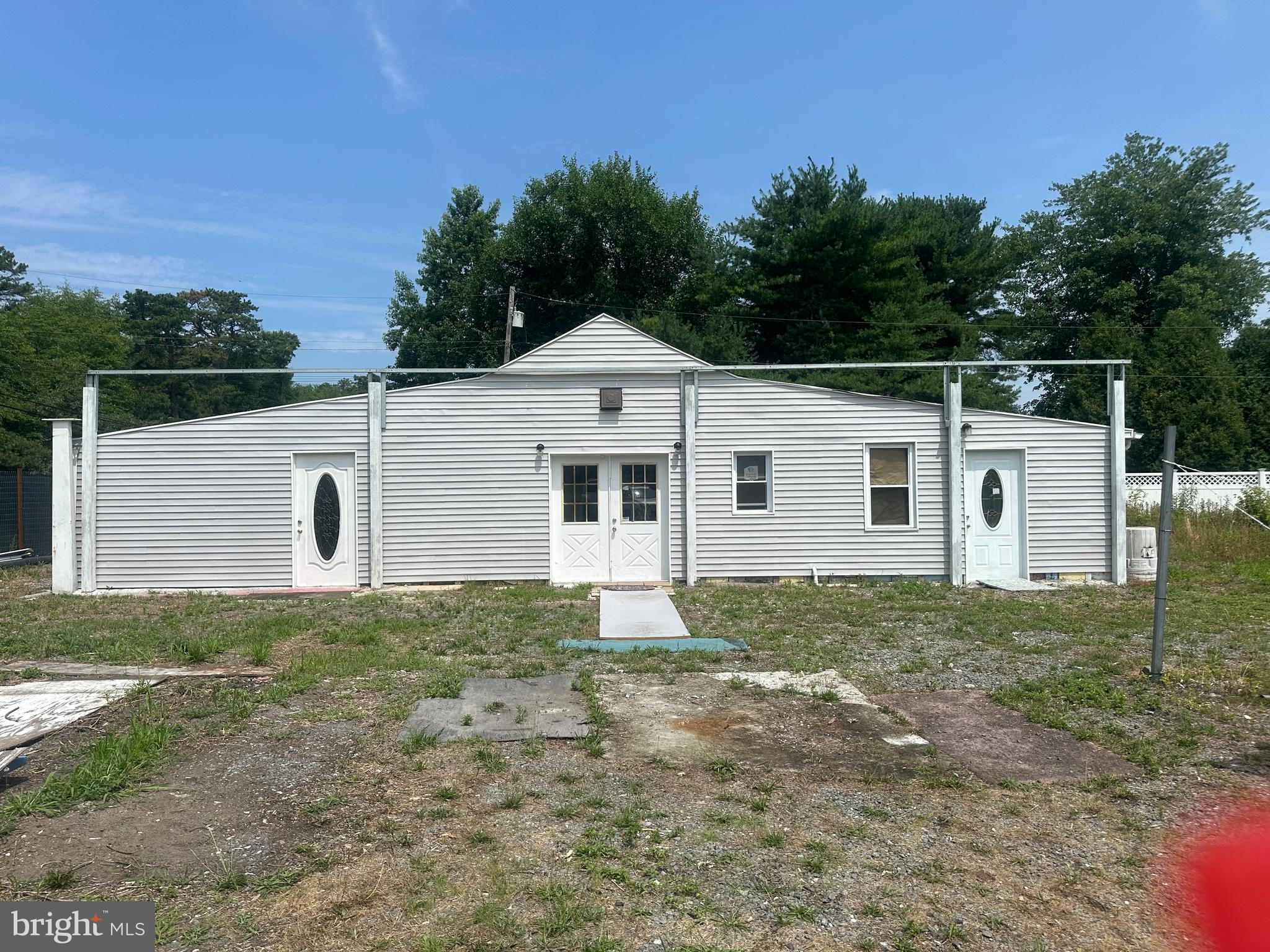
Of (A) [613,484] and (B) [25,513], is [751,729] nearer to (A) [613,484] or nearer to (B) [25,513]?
(A) [613,484]

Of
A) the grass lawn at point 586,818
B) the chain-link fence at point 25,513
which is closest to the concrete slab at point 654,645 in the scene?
the grass lawn at point 586,818

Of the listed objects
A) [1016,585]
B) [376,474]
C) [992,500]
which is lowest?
[1016,585]

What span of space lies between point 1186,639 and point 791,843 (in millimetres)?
6420

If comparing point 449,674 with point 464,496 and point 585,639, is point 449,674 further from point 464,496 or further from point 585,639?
point 464,496

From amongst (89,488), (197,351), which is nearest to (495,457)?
(89,488)

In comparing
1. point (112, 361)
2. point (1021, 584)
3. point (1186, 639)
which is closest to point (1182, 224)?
point (1021, 584)

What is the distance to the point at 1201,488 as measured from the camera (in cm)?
2186

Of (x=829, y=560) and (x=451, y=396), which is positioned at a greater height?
(x=451, y=396)

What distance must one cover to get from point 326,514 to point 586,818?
30.9 ft

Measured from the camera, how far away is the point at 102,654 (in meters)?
7.68

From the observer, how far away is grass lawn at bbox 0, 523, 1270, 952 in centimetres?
320

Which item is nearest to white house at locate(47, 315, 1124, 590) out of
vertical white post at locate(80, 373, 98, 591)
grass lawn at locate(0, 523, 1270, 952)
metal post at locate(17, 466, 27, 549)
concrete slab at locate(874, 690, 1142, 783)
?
vertical white post at locate(80, 373, 98, 591)

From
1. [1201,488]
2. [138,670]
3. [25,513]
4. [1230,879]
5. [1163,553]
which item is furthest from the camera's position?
[1201,488]

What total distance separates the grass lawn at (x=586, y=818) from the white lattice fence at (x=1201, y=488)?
50.2 feet
